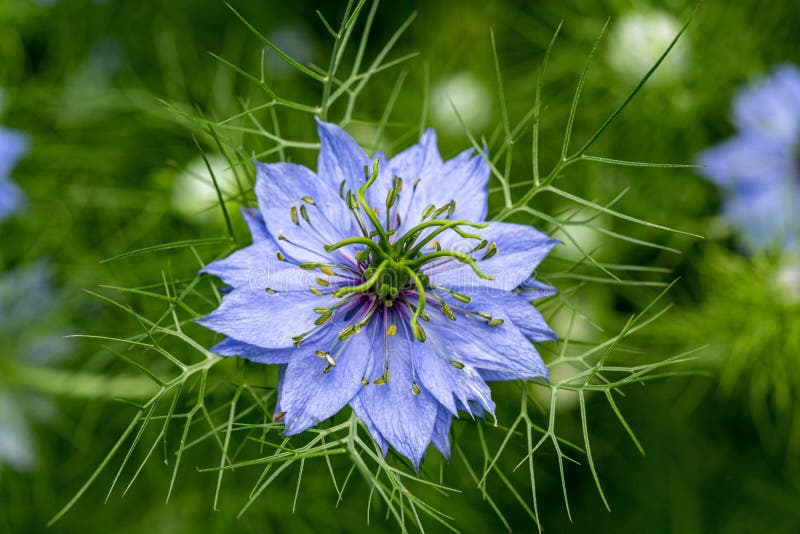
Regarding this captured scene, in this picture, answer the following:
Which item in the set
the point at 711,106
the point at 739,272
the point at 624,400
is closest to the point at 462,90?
the point at 711,106

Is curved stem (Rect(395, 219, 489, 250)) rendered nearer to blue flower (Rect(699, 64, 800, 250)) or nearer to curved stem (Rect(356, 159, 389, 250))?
curved stem (Rect(356, 159, 389, 250))

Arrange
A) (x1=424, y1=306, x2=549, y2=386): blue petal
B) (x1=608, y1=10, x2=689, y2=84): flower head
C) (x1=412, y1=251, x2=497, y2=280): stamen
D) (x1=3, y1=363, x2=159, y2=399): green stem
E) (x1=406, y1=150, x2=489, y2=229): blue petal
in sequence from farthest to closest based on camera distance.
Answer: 1. (x1=608, y1=10, x2=689, y2=84): flower head
2. (x1=3, y1=363, x2=159, y2=399): green stem
3. (x1=406, y1=150, x2=489, y2=229): blue petal
4. (x1=424, y1=306, x2=549, y2=386): blue petal
5. (x1=412, y1=251, x2=497, y2=280): stamen

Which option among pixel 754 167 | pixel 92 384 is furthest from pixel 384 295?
pixel 754 167

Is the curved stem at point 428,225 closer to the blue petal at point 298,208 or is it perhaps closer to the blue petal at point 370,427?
the blue petal at point 298,208

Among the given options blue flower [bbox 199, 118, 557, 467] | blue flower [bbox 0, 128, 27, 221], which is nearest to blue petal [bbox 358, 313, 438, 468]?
blue flower [bbox 199, 118, 557, 467]

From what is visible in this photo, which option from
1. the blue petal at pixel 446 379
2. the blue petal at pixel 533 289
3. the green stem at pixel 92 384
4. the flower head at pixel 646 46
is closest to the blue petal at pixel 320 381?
the blue petal at pixel 446 379

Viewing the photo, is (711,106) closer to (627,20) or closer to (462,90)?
(627,20)
